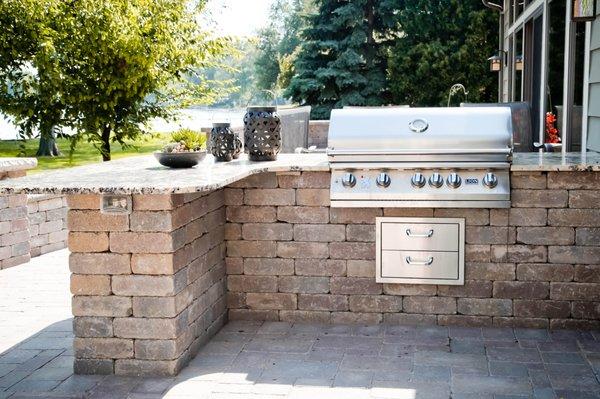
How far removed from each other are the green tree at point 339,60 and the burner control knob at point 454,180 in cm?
1360

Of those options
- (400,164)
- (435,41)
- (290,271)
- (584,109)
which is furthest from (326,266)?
(435,41)

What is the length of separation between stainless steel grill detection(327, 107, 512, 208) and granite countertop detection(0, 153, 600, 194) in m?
0.14

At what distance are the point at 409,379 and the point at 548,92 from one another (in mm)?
4280

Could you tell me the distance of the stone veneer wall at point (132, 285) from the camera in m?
3.36

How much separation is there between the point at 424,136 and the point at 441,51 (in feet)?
46.6

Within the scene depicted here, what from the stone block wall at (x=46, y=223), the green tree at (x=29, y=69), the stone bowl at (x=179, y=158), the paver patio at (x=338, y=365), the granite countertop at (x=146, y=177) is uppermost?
the green tree at (x=29, y=69)

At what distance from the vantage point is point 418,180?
153 inches

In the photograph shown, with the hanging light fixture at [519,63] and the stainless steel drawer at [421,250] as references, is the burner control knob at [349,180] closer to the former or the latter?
the stainless steel drawer at [421,250]

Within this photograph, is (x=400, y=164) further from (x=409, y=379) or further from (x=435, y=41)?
(x=435, y=41)

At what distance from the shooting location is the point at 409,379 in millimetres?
3316

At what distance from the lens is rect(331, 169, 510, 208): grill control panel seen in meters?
3.87

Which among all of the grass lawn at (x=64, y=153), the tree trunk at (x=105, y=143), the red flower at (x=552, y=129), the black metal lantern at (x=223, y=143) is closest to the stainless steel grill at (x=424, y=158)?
the black metal lantern at (x=223, y=143)

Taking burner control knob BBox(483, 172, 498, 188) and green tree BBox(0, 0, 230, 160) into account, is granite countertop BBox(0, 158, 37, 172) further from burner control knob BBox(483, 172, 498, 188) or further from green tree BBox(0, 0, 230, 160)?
burner control knob BBox(483, 172, 498, 188)

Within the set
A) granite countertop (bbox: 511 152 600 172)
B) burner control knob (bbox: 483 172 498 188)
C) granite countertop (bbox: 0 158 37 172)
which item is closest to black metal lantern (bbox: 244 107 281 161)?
burner control knob (bbox: 483 172 498 188)
